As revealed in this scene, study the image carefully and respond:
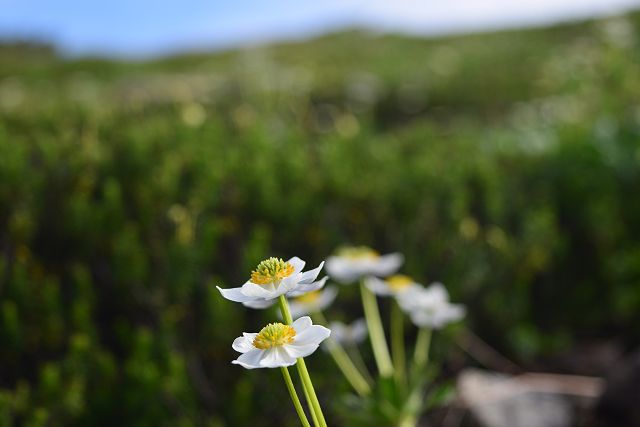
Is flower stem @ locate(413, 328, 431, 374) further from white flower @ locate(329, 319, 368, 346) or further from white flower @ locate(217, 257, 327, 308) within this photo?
white flower @ locate(217, 257, 327, 308)

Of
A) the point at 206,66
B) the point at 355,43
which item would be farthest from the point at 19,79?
the point at 355,43

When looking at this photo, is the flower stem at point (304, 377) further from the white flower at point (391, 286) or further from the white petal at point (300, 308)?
the white flower at point (391, 286)

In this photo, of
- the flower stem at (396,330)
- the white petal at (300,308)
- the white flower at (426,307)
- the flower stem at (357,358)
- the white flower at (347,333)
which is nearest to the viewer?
the white petal at (300,308)

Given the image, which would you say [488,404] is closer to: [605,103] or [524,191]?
[524,191]

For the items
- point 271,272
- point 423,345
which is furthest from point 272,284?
point 423,345

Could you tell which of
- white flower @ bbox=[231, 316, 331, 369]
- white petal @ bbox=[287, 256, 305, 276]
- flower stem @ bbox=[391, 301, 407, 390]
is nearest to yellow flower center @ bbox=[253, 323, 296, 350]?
white flower @ bbox=[231, 316, 331, 369]

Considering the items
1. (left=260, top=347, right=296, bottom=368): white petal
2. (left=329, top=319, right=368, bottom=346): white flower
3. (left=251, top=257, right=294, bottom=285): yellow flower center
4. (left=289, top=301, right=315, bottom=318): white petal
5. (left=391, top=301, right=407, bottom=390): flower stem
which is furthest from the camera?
(left=391, top=301, right=407, bottom=390): flower stem

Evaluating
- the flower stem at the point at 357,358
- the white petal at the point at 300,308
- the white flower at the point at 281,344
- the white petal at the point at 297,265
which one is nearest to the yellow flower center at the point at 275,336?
the white flower at the point at 281,344

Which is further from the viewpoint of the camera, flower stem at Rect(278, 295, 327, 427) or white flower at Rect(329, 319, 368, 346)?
white flower at Rect(329, 319, 368, 346)

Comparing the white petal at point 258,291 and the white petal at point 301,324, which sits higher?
the white petal at point 258,291
